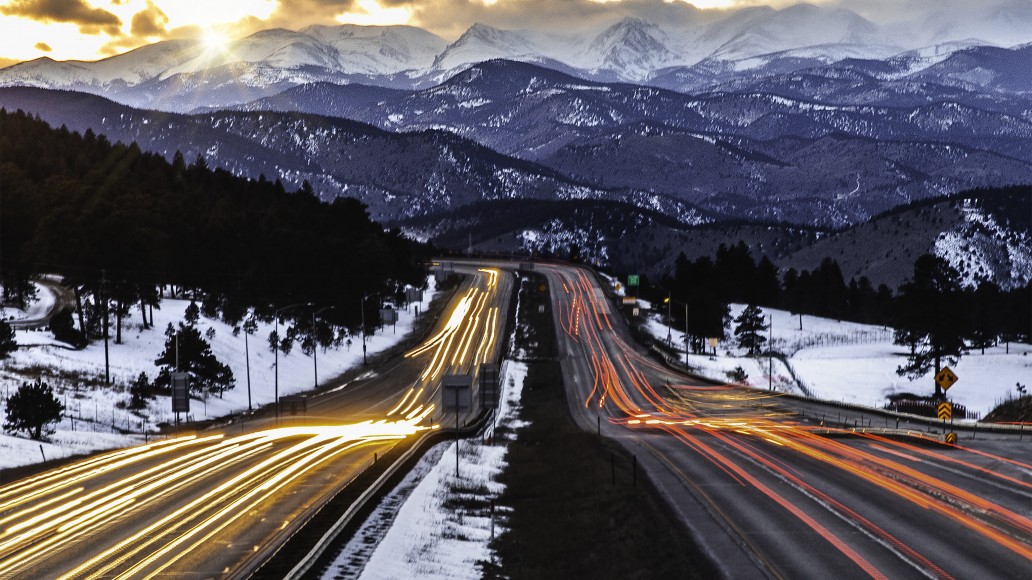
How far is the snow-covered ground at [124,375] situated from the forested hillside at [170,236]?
11.3 ft

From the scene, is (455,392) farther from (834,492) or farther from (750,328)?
(750,328)

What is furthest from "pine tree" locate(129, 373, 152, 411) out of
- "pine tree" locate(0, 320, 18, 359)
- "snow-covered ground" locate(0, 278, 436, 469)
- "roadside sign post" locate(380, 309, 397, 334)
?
"roadside sign post" locate(380, 309, 397, 334)

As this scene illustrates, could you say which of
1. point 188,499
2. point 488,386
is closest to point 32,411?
point 188,499

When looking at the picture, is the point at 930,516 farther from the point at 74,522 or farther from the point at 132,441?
the point at 132,441

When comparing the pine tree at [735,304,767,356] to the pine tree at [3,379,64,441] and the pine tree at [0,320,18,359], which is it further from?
the pine tree at [3,379,64,441]

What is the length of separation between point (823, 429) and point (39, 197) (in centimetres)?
7967

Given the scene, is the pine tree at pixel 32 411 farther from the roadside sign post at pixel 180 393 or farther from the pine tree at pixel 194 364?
the pine tree at pixel 194 364

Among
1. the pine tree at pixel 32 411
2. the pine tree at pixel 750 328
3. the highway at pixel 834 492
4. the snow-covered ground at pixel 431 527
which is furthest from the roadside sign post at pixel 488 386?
the pine tree at pixel 750 328

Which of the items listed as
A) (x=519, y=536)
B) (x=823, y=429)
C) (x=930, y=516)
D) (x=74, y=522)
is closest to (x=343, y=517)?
(x=519, y=536)

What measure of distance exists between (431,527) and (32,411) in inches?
1017

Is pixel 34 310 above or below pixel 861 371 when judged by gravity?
above

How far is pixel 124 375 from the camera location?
71250 millimetres

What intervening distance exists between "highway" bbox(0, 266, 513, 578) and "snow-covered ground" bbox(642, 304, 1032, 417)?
4362cm

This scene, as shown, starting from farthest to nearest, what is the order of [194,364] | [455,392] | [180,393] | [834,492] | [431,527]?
[194,364], [180,393], [455,392], [834,492], [431,527]
